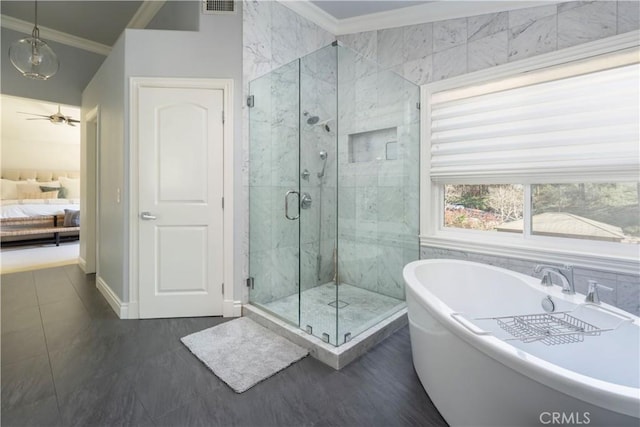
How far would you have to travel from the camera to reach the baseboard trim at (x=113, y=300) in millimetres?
2598

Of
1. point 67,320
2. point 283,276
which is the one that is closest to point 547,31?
point 283,276

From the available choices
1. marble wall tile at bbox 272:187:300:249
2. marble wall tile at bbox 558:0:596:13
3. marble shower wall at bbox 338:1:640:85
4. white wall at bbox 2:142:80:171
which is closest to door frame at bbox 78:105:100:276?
marble wall tile at bbox 272:187:300:249

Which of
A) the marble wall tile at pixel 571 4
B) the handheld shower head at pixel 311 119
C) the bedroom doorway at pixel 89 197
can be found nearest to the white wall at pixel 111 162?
the bedroom doorway at pixel 89 197

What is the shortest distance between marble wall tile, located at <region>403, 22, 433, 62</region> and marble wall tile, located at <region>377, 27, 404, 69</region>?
0.18 ft

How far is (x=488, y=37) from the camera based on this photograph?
2463mm

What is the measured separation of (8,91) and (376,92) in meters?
4.42

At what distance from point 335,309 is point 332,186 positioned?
1077 mm

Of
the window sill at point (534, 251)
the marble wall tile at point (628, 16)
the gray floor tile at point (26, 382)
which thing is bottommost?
the gray floor tile at point (26, 382)

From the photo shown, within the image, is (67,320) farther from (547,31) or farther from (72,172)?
(72,172)

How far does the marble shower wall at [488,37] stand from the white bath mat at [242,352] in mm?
2698

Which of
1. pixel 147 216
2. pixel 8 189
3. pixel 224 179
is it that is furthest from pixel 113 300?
pixel 8 189

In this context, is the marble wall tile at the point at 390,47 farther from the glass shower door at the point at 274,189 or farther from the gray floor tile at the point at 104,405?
the gray floor tile at the point at 104,405

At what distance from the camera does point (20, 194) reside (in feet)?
21.8

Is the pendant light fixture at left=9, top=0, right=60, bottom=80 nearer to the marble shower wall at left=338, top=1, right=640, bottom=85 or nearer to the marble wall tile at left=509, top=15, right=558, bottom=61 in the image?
the marble shower wall at left=338, top=1, right=640, bottom=85
